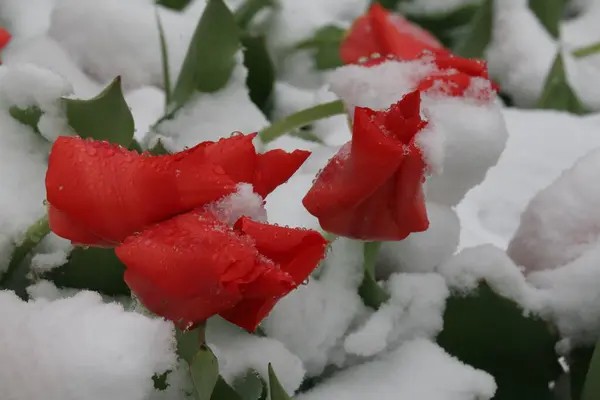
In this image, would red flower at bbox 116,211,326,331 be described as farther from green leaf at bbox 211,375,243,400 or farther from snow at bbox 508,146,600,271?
snow at bbox 508,146,600,271

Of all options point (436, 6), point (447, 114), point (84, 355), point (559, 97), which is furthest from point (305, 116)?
point (436, 6)

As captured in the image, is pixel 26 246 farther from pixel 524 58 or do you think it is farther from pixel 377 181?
pixel 524 58

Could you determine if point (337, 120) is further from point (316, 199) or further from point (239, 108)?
point (316, 199)

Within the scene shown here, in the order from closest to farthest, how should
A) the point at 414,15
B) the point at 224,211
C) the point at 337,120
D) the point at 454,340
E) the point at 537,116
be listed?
the point at 224,211 → the point at 454,340 → the point at 337,120 → the point at 537,116 → the point at 414,15

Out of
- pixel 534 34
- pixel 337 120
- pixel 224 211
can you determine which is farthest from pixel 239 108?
pixel 534 34

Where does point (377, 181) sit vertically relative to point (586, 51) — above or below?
above

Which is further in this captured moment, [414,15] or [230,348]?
[414,15]

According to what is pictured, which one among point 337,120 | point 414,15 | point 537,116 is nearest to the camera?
point 337,120

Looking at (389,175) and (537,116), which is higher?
(389,175)
